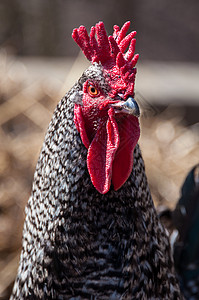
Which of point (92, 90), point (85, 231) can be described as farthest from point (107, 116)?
point (85, 231)

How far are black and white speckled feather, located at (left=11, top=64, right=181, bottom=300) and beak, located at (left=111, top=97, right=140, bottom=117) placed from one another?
0.10 meters

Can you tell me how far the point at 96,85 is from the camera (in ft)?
5.31

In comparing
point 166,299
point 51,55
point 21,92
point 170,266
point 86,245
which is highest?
point 51,55

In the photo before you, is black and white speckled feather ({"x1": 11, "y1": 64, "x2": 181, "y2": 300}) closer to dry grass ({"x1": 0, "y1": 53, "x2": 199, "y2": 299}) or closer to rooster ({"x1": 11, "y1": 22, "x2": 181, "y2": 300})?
rooster ({"x1": 11, "y1": 22, "x2": 181, "y2": 300})

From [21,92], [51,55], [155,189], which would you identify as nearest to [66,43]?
[51,55]

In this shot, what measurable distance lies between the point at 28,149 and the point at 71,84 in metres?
0.94

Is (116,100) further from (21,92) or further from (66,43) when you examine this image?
(66,43)

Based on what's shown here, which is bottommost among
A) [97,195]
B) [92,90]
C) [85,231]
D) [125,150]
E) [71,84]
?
[85,231]

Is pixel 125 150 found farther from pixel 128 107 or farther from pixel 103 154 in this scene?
pixel 128 107

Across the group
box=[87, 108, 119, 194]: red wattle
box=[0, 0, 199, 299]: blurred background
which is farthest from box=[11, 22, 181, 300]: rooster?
box=[0, 0, 199, 299]: blurred background

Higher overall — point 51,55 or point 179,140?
point 51,55

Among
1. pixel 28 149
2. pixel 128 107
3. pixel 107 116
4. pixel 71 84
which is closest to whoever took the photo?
pixel 128 107

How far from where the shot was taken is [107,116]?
5.33 ft

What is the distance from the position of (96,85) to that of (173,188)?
7.31ft
